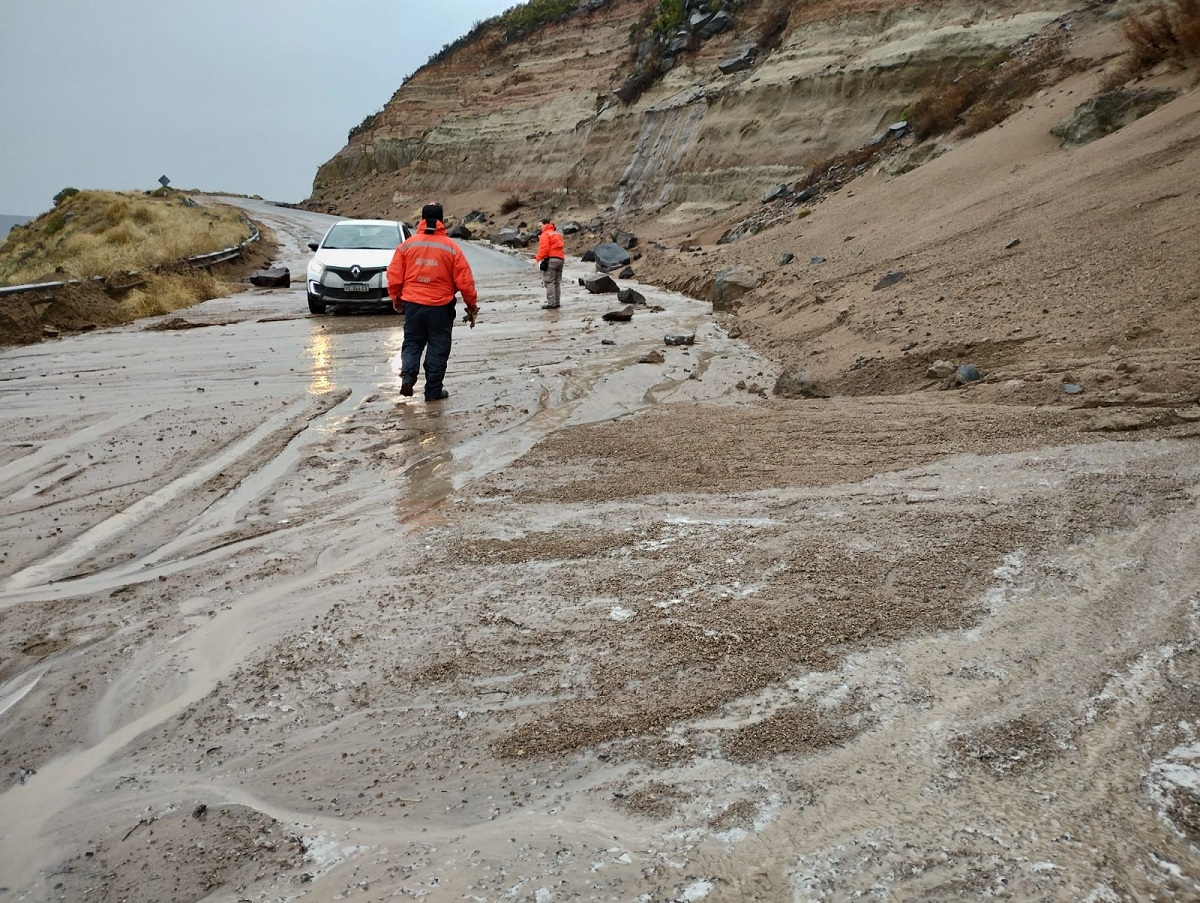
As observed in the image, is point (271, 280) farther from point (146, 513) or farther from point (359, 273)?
point (146, 513)

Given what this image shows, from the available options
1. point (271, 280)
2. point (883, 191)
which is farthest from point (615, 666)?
point (271, 280)

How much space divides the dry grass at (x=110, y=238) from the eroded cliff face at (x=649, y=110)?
45.7 ft

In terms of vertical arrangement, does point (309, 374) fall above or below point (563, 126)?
below

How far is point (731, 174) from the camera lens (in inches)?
1178

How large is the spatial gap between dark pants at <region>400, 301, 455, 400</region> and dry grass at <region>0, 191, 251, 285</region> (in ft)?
34.0

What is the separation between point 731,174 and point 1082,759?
29.1 metres

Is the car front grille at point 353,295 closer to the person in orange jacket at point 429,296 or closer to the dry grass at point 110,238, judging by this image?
the dry grass at point 110,238

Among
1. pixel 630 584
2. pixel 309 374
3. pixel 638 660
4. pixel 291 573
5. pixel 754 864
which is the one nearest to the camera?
pixel 754 864

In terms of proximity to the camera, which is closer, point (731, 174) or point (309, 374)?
point (309, 374)

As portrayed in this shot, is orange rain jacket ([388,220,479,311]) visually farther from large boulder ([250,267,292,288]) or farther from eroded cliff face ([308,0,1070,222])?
eroded cliff face ([308,0,1070,222])

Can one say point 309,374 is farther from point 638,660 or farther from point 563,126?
point 563,126

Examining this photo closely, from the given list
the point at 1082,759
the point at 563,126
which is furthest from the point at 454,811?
the point at 563,126

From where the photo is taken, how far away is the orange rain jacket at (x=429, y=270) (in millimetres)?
8672

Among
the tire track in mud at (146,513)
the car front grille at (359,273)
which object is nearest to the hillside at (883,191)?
the tire track in mud at (146,513)
